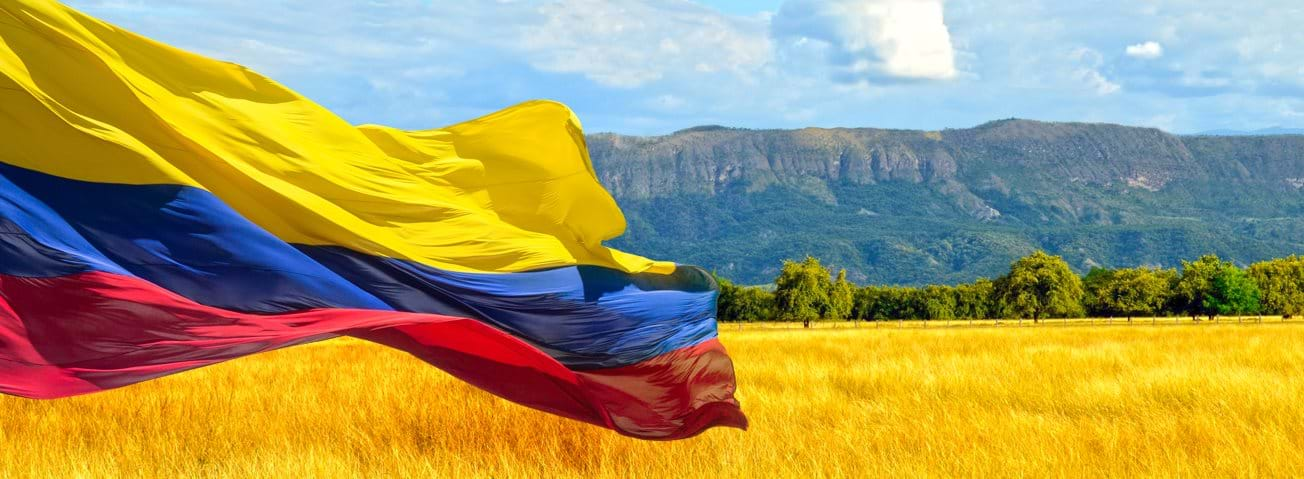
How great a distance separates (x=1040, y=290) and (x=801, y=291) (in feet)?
59.9

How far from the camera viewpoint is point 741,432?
8922 mm

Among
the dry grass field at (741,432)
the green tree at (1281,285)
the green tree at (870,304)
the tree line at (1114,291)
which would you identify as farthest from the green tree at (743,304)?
the dry grass field at (741,432)

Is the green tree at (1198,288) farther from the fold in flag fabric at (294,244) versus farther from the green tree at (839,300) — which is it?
the fold in flag fabric at (294,244)

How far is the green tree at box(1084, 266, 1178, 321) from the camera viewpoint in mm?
97938

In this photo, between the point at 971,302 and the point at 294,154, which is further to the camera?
the point at 971,302

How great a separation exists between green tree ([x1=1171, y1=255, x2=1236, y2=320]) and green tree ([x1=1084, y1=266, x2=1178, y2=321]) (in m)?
1.62

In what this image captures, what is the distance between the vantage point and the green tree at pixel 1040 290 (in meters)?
86.8

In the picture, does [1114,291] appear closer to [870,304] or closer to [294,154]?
[870,304]

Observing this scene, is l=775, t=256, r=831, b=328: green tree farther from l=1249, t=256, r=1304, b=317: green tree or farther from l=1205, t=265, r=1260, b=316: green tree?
l=1249, t=256, r=1304, b=317: green tree

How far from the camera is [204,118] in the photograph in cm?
712

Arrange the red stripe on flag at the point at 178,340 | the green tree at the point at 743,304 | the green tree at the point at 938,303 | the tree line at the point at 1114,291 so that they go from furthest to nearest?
the green tree at the point at 938,303
the green tree at the point at 743,304
the tree line at the point at 1114,291
the red stripe on flag at the point at 178,340

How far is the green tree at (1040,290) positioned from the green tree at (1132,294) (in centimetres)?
1080

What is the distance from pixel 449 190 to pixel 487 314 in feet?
3.40

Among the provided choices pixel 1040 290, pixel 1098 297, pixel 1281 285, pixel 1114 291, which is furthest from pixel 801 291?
pixel 1281 285
